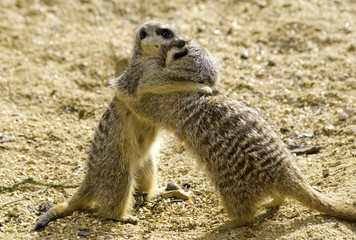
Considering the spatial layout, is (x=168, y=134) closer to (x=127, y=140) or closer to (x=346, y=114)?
(x=127, y=140)

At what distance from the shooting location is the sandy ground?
3.16 m

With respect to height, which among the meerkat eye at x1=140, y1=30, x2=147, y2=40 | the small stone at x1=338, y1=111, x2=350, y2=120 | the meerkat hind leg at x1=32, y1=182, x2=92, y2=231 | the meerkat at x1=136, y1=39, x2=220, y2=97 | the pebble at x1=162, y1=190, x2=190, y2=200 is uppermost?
the meerkat eye at x1=140, y1=30, x2=147, y2=40

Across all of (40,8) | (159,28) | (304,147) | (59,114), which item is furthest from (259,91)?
(40,8)

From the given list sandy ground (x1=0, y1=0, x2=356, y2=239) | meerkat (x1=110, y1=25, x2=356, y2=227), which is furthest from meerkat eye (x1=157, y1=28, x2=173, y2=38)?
sandy ground (x1=0, y1=0, x2=356, y2=239)

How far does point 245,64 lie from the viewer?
5.00m

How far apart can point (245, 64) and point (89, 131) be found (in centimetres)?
179

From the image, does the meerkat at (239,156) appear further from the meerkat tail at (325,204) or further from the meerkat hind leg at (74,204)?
the meerkat hind leg at (74,204)

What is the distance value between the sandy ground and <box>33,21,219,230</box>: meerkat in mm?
111

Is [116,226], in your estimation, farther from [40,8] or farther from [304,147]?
[40,8]

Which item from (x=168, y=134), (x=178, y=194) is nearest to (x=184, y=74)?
(x=168, y=134)

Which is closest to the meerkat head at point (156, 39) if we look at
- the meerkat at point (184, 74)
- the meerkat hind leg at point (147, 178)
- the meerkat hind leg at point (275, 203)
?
the meerkat at point (184, 74)

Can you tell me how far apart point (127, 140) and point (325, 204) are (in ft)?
4.89

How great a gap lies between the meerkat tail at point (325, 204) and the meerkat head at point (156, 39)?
132 cm

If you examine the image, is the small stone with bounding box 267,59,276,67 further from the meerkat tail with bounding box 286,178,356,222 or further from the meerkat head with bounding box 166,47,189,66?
the meerkat tail with bounding box 286,178,356,222
